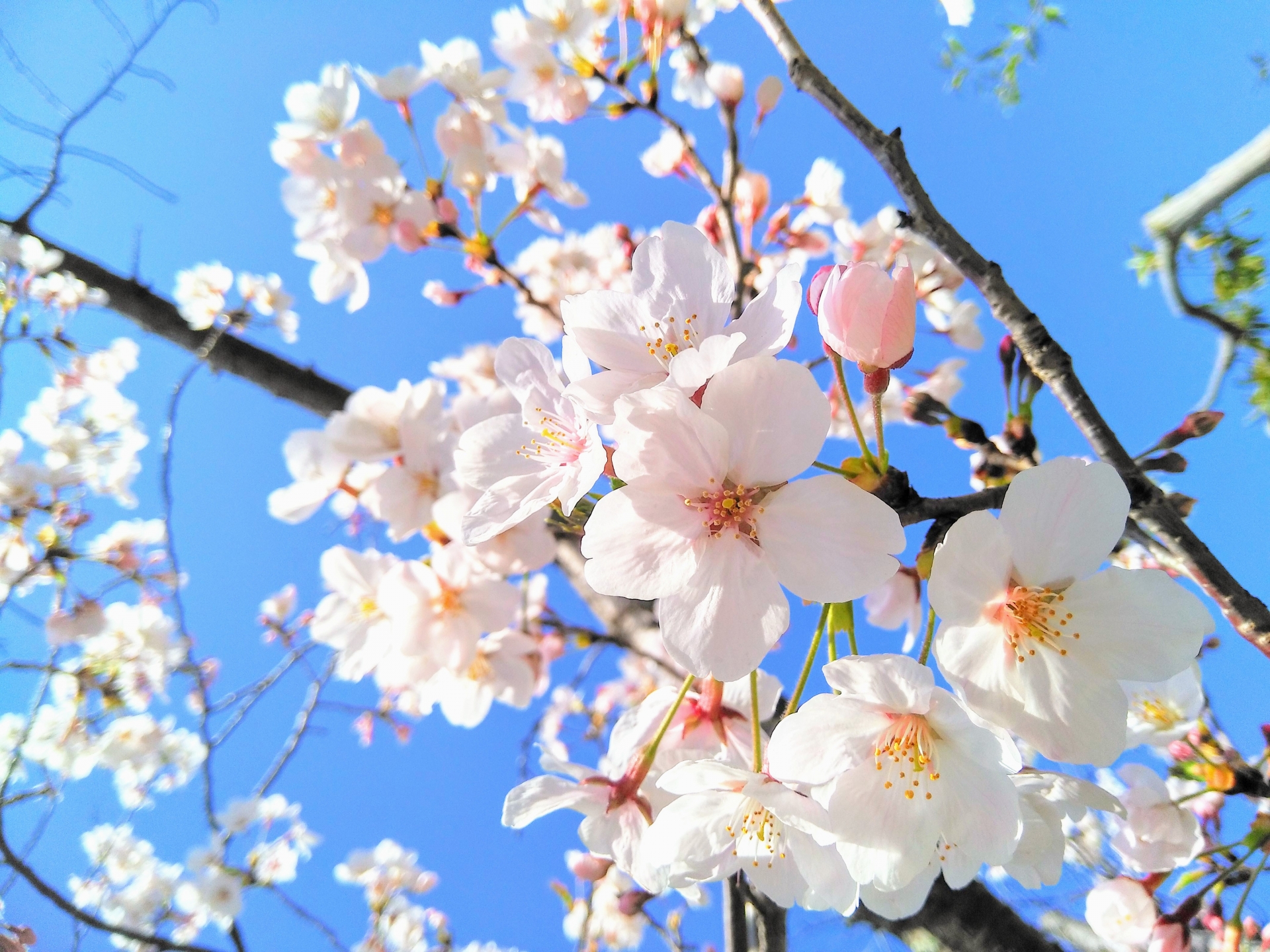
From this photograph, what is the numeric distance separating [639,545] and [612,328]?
0.25 meters

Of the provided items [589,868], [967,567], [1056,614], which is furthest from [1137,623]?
[589,868]

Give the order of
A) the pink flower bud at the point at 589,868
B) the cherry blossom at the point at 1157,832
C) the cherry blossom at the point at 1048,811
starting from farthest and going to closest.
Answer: the cherry blossom at the point at 1157,832 → the pink flower bud at the point at 589,868 → the cherry blossom at the point at 1048,811

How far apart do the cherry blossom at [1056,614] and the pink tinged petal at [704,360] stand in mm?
239

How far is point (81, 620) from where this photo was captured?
230cm

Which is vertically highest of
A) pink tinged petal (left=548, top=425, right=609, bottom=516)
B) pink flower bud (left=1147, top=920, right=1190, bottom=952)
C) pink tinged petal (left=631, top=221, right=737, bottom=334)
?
pink tinged petal (left=631, top=221, right=737, bottom=334)

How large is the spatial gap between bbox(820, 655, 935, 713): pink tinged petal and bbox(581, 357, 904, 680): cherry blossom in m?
0.07

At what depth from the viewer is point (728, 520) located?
60 cm

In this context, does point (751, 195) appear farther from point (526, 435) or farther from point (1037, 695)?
point (1037, 695)

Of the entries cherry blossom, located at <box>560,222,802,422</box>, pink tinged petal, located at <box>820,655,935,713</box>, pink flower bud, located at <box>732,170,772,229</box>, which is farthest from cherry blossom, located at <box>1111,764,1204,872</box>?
pink flower bud, located at <box>732,170,772,229</box>

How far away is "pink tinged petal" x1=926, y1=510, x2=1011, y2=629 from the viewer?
1.76 ft

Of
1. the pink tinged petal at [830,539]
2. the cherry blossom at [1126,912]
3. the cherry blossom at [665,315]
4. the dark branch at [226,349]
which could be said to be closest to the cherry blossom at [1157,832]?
the cherry blossom at [1126,912]

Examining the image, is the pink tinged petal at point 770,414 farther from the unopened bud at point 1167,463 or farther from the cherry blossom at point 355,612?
the cherry blossom at point 355,612

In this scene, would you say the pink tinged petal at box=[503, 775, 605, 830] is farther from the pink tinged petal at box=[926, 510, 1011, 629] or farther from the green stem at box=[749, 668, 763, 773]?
the pink tinged petal at box=[926, 510, 1011, 629]

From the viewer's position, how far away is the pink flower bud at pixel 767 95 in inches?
74.3
